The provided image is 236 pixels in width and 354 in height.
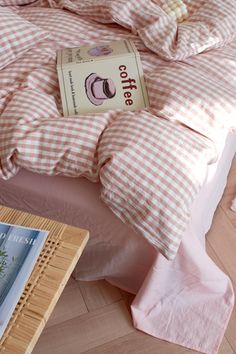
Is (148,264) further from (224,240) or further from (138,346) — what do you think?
(224,240)

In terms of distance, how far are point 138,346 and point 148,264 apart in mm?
235

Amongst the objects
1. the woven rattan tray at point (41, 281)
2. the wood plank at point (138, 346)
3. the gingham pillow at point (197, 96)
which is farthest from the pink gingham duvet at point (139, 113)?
the wood plank at point (138, 346)

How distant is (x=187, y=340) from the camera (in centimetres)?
108

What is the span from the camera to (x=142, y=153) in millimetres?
890

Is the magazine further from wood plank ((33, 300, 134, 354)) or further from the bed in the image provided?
wood plank ((33, 300, 134, 354))

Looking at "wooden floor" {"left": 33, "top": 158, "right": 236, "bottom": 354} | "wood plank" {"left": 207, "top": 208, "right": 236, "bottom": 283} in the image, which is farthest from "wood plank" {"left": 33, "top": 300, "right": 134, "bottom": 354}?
"wood plank" {"left": 207, "top": 208, "right": 236, "bottom": 283}

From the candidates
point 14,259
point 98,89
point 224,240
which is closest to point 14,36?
point 98,89

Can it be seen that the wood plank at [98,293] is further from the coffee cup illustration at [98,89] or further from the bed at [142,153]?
the coffee cup illustration at [98,89]

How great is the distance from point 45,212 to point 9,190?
11 centimetres

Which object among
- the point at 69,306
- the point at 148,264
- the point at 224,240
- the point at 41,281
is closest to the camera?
the point at 41,281

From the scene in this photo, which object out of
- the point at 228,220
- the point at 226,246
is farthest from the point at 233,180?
the point at 226,246

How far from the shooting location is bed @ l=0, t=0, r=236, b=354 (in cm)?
89

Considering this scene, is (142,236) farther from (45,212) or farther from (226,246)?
(226,246)

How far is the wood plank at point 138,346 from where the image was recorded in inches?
42.3
